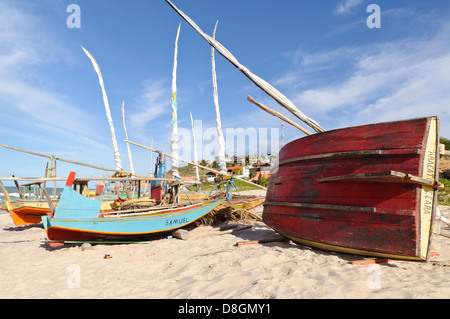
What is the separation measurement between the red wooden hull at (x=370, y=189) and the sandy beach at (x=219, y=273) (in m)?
0.38

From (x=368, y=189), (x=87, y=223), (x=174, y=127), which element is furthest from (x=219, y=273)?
(x=174, y=127)

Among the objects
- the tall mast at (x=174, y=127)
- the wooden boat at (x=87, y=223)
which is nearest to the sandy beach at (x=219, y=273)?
the wooden boat at (x=87, y=223)

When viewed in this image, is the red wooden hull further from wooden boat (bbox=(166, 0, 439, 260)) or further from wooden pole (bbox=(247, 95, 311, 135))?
wooden pole (bbox=(247, 95, 311, 135))

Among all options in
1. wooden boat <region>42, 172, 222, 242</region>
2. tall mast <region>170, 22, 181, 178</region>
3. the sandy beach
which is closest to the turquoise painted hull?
wooden boat <region>42, 172, 222, 242</region>

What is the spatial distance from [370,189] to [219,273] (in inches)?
111

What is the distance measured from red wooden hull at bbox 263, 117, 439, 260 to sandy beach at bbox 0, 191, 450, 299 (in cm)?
38

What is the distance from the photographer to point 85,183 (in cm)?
742

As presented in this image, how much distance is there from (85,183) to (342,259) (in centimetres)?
711

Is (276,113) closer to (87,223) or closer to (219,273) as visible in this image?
(219,273)

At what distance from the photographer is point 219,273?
13.5ft

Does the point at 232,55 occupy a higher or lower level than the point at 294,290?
higher
